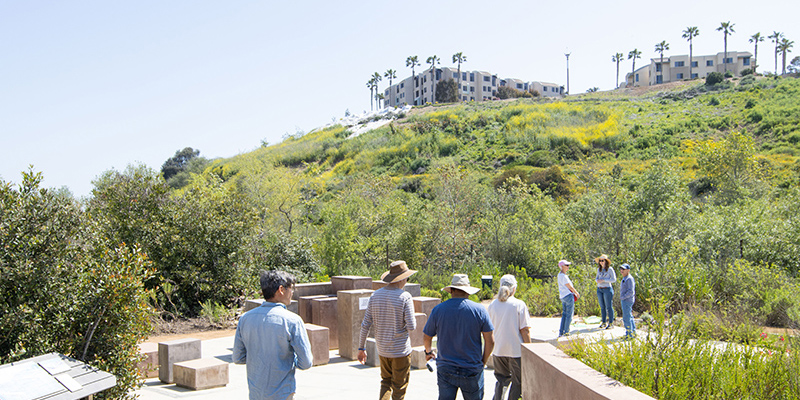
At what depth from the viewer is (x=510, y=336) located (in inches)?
226

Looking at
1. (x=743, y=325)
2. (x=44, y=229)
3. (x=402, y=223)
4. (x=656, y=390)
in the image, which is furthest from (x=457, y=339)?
(x=402, y=223)

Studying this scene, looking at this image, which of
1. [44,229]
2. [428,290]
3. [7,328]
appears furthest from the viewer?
[428,290]

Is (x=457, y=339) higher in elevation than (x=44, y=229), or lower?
lower

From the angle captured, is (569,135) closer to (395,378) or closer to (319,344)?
(319,344)

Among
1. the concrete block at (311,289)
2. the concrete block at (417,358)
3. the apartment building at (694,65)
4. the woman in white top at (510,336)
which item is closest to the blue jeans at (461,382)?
the woman in white top at (510,336)

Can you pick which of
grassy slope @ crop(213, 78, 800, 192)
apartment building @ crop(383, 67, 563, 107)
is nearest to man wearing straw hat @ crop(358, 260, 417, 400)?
grassy slope @ crop(213, 78, 800, 192)

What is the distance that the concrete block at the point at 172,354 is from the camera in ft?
24.4

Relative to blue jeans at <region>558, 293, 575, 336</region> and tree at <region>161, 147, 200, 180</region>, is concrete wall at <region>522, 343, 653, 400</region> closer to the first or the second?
blue jeans at <region>558, 293, 575, 336</region>

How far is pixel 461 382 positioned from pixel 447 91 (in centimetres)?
9346

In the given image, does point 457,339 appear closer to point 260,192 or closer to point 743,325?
point 743,325

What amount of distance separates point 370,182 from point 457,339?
87.3 feet

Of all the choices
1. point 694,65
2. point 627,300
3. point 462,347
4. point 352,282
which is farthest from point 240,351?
point 694,65

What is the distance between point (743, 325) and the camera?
374 inches

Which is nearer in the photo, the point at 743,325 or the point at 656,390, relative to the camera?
the point at 656,390
